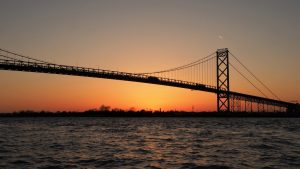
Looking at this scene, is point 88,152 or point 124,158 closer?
point 124,158

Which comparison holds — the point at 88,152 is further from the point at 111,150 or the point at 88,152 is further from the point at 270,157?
the point at 270,157

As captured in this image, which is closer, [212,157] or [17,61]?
[212,157]

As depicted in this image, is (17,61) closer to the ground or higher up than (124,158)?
higher up

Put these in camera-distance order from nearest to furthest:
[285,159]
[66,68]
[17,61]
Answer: [285,159]
[17,61]
[66,68]

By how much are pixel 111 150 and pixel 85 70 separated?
44917mm

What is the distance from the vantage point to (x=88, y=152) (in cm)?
1784

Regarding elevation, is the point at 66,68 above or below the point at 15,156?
above

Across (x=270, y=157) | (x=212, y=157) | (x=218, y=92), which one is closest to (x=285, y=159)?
(x=270, y=157)

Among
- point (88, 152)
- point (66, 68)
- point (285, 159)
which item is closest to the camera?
point (285, 159)

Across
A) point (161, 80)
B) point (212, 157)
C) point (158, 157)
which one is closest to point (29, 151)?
point (158, 157)

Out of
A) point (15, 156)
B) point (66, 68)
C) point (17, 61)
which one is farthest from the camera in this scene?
point (66, 68)

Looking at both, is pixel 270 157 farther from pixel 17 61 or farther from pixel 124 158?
pixel 17 61

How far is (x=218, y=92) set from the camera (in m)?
80.4

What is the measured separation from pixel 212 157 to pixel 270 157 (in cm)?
245
